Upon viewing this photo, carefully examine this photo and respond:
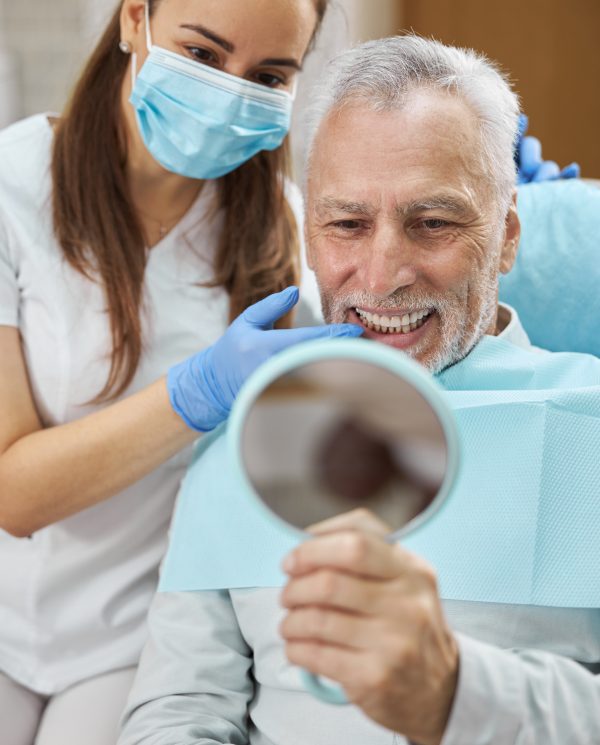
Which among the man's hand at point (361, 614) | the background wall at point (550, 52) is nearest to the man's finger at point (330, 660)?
the man's hand at point (361, 614)

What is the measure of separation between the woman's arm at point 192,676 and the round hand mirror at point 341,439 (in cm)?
53

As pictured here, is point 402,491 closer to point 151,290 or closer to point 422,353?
point 422,353

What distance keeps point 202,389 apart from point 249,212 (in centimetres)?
50

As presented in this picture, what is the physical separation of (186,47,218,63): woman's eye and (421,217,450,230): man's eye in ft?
1.72

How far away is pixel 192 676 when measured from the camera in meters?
1.27

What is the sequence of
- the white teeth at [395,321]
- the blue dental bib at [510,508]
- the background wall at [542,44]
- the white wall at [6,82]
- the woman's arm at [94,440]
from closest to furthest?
1. the blue dental bib at [510,508]
2. the white teeth at [395,321]
3. the woman's arm at [94,440]
4. the white wall at [6,82]
5. the background wall at [542,44]

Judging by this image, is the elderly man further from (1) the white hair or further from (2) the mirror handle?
(2) the mirror handle

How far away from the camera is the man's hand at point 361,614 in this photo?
2.33 ft

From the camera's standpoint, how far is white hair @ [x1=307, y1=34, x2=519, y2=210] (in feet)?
4.11

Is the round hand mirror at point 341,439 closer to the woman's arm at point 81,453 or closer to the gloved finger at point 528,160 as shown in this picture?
the woman's arm at point 81,453

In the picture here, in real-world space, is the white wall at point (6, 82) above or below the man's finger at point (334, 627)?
below

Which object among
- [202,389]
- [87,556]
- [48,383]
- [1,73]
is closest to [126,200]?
[48,383]

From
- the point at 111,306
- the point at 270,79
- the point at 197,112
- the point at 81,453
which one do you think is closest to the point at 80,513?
the point at 81,453

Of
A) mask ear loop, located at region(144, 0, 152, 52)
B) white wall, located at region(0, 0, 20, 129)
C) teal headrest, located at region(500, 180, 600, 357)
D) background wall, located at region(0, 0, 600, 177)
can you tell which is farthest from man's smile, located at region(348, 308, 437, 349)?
background wall, located at region(0, 0, 600, 177)
